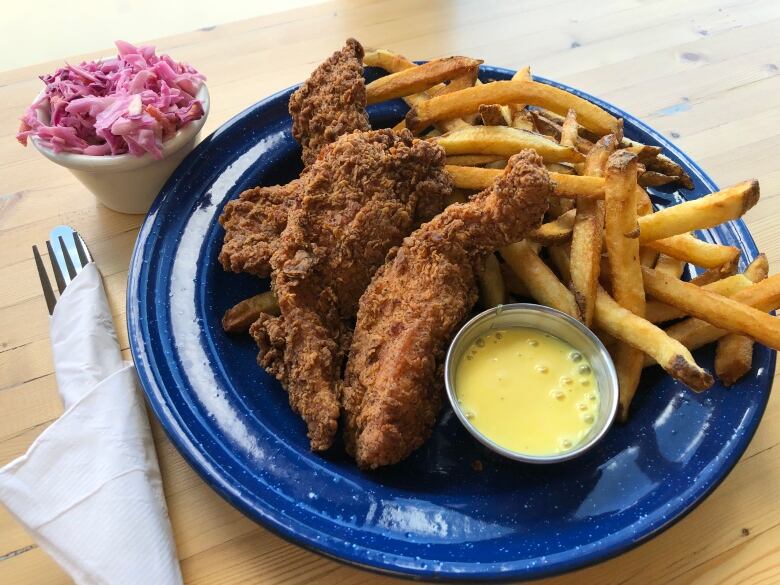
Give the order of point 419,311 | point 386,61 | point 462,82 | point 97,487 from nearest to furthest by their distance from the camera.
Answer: point 97,487 → point 419,311 → point 462,82 → point 386,61

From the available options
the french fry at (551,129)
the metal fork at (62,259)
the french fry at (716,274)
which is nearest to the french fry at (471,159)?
the french fry at (551,129)

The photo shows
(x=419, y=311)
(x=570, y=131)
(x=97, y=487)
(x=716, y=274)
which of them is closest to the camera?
(x=97, y=487)

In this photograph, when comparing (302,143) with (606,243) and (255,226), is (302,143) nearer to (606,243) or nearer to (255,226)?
(255,226)

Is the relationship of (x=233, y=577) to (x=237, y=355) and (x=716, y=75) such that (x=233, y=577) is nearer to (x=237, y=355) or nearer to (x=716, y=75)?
(x=237, y=355)

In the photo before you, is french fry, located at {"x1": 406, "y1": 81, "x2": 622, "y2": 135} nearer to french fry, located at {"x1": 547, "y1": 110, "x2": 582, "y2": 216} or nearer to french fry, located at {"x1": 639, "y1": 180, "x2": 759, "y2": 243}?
french fry, located at {"x1": 547, "y1": 110, "x2": 582, "y2": 216}

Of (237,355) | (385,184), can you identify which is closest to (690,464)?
(385,184)

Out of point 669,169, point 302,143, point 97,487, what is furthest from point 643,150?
point 97,487

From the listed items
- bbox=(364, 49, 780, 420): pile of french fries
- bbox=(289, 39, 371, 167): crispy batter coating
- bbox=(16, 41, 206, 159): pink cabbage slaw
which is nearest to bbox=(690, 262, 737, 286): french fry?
bbox=(364, 49, 780, 420): pile of french fries
